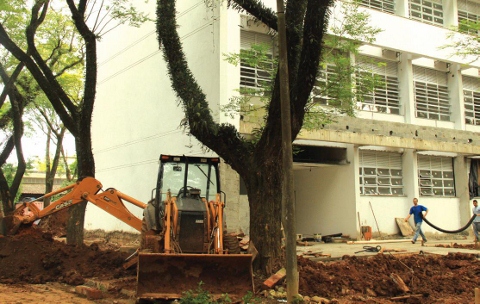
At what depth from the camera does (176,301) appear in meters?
8.66

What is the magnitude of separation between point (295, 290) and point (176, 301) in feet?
6.81

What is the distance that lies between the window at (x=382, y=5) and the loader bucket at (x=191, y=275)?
17.6 metres

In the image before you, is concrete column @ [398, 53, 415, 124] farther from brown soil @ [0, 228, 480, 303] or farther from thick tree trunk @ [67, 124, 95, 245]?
thick tree trunk @ [67, 124, 95, 245]

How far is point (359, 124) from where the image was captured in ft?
69.9

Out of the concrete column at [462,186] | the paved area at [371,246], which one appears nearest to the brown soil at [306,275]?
the paved area at [371,246]

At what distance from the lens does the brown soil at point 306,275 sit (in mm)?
9742

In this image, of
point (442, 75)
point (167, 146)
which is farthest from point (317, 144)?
point (442, 75)

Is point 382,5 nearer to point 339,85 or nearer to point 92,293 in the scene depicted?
point 339,85

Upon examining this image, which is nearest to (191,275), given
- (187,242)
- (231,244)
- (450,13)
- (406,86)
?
(187,242)

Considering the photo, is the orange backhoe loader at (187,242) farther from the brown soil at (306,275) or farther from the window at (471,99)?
the window at (471,99)

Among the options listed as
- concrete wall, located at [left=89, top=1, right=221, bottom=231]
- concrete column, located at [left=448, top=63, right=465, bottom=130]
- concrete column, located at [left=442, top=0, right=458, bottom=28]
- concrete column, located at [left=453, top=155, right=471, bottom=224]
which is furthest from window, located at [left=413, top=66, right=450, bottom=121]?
concrete wall, located at [left=89, top=1, right=221, bottom=231]

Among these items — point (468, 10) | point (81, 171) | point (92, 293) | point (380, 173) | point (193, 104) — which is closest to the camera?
point (92, 293)

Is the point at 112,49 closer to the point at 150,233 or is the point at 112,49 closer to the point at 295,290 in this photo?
the point at 150,233

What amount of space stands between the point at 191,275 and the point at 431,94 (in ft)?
64.1
